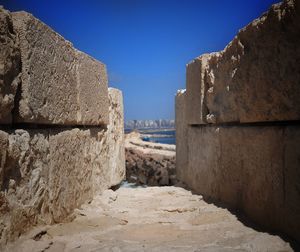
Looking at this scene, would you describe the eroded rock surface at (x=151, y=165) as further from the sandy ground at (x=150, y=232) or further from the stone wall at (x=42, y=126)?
the stone wall at (x=42, y=126)

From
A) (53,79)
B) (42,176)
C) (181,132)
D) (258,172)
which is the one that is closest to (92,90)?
(53,79)

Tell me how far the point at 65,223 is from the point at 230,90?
1.92 metres

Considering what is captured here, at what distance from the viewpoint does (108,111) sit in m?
4.52

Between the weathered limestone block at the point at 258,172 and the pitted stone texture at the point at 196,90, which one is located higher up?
the pitted stone texture at the point at 196,90

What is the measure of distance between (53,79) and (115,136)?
8.18ft

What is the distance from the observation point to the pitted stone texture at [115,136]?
4.68m

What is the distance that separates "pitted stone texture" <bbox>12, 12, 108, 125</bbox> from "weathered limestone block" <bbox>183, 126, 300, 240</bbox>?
149 centimetres

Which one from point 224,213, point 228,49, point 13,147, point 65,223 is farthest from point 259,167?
point 13,147

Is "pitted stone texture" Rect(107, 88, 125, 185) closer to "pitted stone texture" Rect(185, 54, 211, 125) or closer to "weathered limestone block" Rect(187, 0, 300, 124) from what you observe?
"pitted stone texture" Rect(185, 54, 211, 125)

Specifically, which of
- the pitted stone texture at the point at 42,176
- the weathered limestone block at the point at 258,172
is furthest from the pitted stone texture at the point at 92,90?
the weathered limestone block at the point at 258,172

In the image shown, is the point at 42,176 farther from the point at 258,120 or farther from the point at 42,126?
the point at 258,120

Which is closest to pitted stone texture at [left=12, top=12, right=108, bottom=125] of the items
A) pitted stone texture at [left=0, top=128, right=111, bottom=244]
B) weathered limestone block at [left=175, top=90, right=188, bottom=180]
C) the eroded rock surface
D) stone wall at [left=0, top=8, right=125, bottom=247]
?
stone wall at [left=0, top=8, right=125, bottom=247]

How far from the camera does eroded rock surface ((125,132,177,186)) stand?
13.0 metres

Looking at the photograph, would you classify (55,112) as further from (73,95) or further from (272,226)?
(272,226)
